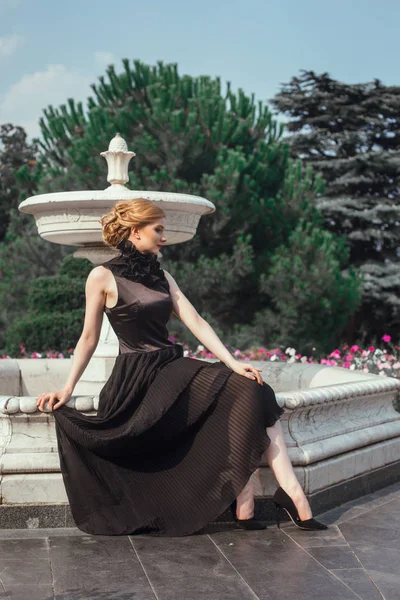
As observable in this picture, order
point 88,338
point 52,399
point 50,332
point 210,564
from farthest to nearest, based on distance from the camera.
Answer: point 50,332 < point 88,338 < point 52,399 < point 210,564

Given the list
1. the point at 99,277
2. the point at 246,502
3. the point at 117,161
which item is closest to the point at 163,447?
the point at 246,502

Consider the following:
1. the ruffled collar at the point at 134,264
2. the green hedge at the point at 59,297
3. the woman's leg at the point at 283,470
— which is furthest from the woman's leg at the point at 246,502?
the green hedge at the point at 59,297

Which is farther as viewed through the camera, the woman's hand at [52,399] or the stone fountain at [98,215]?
the stone fountain at [98,215]

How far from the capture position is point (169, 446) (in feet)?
12.2

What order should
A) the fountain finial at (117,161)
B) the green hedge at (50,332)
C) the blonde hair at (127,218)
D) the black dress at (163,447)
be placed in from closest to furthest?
1. the black dress at (163,447)
2. the blonde hair at (127,218)
3. the fountain finial at (117,161)
4. the green hedge at (50,332)

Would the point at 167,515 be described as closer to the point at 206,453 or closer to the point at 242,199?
the point at 206,453

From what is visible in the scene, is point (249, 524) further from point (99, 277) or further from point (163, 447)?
point (99, 277)

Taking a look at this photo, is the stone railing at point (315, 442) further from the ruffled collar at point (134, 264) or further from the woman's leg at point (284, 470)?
the ruffled collar at point (134, 264)

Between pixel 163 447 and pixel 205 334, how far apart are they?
1.90ft

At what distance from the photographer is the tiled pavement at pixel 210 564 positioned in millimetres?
2916

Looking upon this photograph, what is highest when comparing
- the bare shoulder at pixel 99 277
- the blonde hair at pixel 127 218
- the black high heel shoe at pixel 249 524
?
the blonde hair at pixel 127 218

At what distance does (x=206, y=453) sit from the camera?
3.70m

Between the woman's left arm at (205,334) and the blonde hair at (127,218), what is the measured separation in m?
0.33

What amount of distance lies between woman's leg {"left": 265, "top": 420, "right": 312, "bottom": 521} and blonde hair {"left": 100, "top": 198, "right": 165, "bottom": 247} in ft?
3.83
